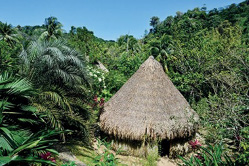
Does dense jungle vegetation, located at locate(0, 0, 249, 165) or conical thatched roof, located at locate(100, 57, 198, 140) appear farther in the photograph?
conical thatched roof, located at locate(100, 57, 198, 140)

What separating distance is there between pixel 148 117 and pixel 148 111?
0.86ft

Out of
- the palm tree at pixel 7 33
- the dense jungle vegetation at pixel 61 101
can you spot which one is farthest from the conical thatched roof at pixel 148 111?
the palm tree at pixel 7 33

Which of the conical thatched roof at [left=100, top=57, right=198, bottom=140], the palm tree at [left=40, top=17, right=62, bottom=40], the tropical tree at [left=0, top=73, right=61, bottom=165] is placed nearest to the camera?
the tropical tree at [left=0, top=73, right=61, bottom=165]

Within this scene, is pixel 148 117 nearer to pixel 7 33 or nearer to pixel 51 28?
pixel 51 28

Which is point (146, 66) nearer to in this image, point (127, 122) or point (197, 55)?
point (127, 122)

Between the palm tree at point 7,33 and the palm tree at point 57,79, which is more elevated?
the palm tree at point 7,33

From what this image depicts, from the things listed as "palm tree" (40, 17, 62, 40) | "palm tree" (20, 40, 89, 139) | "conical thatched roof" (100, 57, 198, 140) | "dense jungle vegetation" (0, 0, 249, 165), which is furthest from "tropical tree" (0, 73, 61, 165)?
"palm tree" (40, 17, 62, 40)

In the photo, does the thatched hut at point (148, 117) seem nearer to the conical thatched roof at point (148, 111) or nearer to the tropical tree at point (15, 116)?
the conical thatched roof at point (148, 111)

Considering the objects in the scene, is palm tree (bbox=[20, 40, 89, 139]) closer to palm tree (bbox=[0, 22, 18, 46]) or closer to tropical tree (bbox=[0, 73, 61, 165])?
tropical tree (bbox=[0, 73, 61, 165])

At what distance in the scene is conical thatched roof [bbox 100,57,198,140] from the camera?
24.7 ft

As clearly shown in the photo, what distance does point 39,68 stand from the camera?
234 inches

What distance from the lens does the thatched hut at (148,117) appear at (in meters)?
7.53

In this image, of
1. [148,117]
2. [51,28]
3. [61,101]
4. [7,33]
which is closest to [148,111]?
[148,117]

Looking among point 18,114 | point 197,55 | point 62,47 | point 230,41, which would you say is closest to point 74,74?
point 62,47
